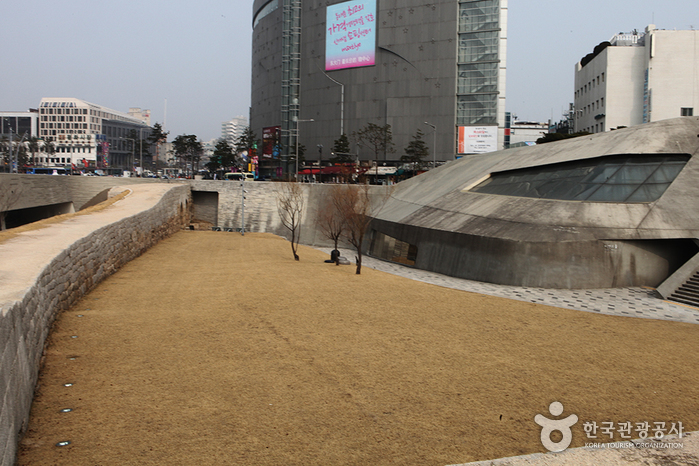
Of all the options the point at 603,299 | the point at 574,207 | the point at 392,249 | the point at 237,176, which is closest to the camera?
the point at 603,299

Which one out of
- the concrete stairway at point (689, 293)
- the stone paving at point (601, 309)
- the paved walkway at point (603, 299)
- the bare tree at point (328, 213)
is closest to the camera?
the stone paving at point (601, 309)

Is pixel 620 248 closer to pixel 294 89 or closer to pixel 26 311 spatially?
pixel 26 311

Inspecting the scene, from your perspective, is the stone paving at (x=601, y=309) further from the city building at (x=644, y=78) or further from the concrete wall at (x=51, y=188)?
the city building at (x=644, y=78)

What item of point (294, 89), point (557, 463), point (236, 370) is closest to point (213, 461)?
point (236, 370)

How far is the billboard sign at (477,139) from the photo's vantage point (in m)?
81.6

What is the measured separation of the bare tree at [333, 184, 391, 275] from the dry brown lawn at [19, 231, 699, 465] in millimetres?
11607

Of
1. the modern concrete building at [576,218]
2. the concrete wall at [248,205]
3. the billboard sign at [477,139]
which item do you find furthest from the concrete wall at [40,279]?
the billboard sign at [477,139]

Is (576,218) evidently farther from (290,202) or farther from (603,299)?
(290,202)

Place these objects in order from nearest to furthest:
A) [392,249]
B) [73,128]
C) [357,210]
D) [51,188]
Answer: [392,249]
[357,210]
[51,188]
[73,128]

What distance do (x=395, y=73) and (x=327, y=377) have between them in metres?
84.4

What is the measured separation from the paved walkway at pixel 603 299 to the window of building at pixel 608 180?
5.25 metres

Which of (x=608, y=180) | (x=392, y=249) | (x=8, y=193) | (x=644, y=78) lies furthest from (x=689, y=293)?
(x=644, y=78)

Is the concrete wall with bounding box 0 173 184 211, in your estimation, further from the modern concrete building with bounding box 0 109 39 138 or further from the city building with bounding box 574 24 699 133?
the modern concrete building with bounding box 0 109 39 138

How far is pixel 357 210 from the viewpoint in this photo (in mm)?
37438
